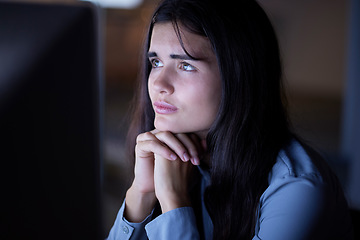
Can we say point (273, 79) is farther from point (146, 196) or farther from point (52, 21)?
point (52, 21)

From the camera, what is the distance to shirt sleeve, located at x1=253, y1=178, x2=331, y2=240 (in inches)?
28.0

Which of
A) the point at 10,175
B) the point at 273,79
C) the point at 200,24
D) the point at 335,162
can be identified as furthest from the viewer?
the point at 335,162

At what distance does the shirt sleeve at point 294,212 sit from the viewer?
2.33 feet

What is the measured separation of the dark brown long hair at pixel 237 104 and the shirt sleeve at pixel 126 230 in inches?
7.0

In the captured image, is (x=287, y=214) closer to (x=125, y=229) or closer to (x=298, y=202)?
(x=298, y=202)

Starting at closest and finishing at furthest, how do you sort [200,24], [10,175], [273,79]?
[10,175], [200,24], [273,79]

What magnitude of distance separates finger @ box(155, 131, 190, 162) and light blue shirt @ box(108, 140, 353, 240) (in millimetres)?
121

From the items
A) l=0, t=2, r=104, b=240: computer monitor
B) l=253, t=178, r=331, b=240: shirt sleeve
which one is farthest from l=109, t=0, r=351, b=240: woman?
l=0, t=2, r=104, b=240: computer monitor

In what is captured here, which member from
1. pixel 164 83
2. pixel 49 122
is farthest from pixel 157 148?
pixel 49 122

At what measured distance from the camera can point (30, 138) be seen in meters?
0.31

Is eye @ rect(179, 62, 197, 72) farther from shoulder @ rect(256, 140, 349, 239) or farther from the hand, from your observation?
shoulder @ rect(256, 140, 349, 239)

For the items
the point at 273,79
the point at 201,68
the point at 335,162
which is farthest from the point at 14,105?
the point at 335,162

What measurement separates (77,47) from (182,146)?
51cm

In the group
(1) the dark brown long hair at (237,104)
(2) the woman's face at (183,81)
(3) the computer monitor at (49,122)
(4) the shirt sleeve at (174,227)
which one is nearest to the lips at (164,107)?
(2) the woman's face at (183,81)
